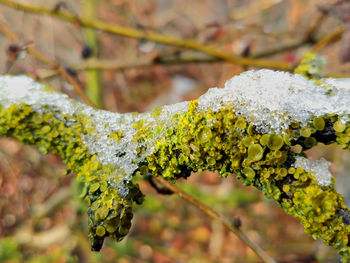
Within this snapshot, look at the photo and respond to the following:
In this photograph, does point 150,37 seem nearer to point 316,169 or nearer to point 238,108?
point 238,108

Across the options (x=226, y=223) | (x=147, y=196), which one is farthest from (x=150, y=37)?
(x=147, y=196)

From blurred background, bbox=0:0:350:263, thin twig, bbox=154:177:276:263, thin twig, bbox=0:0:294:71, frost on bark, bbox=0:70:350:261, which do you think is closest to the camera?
frost on bark, bbox=0:70:350:261

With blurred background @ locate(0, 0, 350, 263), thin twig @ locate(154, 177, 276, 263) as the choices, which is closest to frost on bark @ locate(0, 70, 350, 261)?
thin twig @ locate(154, 177, 276, 263)

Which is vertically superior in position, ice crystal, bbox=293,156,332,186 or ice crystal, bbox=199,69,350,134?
ice crystal, bbox=199,69,350,134

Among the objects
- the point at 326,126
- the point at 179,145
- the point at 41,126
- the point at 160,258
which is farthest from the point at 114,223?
the point at 160,258

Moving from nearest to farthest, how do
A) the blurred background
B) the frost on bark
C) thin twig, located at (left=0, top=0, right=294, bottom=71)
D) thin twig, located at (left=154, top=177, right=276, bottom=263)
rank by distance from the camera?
1. the frost on bark
2. thin twig, located at (left=154, top=177, right=276, bottom=263)
3. thin twig, located at (left=0, top=0, right=294, bottom=71)
4. the blurred background

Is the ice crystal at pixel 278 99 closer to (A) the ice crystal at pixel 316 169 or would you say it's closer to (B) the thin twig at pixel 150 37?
(A) the ice crystal at pixel 316 169

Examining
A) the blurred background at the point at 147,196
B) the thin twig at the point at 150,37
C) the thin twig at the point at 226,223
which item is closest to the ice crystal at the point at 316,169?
the thin twig at the point at 226,223

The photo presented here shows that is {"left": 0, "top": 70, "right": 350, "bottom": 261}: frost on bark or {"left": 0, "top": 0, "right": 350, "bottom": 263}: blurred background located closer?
{"left": 0, "top": 70, "right": 350, "bottom": 261}: frost on bark

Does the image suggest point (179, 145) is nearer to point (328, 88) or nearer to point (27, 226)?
point (328, 88)

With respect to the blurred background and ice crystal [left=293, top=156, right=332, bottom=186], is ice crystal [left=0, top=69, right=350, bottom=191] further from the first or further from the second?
the blurred background
